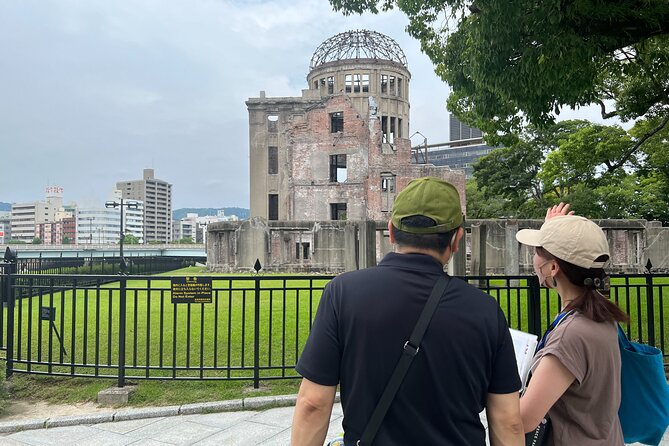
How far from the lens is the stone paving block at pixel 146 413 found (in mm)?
A: 5805


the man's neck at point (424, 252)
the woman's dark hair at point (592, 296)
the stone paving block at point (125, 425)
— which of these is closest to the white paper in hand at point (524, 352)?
the woman's dark hair at point (592, 296)

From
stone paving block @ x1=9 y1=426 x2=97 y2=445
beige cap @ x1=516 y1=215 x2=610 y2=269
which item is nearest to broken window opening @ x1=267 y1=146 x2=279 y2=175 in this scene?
stone paving block @ x1=9 y1=426 x2=97 y2=445

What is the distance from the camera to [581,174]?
2533 cm

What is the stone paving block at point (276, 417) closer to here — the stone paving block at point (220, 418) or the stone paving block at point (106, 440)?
the stone paving block at point (220, 418)

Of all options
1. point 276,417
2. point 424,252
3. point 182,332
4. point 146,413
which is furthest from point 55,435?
point 424,252

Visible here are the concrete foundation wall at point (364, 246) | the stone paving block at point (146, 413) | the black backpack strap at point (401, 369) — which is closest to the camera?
the black backpack strap at point (401, 369)

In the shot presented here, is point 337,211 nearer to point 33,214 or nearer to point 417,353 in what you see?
point 417,353

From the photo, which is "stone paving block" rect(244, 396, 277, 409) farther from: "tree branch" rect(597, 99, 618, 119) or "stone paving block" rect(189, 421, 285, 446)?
"tree branch" rect(597, 99, 618, 119)

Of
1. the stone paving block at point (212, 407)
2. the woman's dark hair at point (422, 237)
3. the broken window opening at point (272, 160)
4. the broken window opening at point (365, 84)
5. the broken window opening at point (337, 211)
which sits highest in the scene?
the broken window opening at point (365, 84)

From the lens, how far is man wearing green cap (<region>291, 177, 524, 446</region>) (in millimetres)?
1929

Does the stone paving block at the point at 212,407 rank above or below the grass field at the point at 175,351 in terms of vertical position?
below

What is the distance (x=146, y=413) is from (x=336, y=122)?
39599mm

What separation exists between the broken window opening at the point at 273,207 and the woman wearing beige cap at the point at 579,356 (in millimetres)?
46832

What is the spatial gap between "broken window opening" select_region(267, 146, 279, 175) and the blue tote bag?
158 feet
